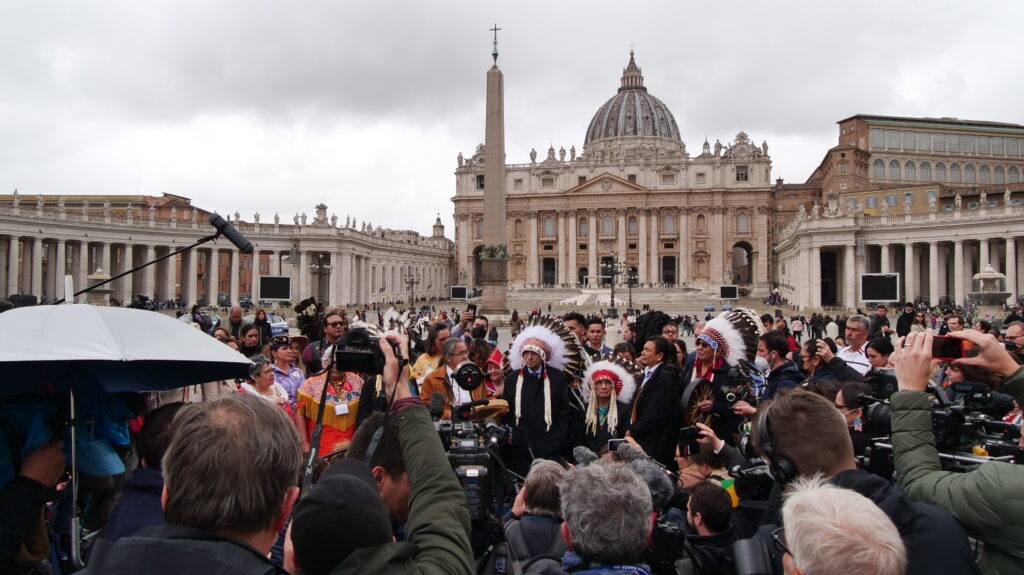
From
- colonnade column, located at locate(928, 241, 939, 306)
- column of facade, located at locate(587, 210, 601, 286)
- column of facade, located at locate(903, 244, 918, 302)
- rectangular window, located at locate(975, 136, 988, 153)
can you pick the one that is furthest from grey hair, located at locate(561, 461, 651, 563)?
rectangular window, located at locate(975, 136, 988, 153)

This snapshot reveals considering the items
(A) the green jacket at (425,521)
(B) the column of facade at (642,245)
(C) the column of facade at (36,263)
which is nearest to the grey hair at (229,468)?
(A) the green jacket at (425,521)

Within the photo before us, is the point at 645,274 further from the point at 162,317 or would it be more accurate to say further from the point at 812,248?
the point at 162,317

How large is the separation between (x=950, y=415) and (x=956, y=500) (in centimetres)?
52

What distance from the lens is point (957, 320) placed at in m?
10.5

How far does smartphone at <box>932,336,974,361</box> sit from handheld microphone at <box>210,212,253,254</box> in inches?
202

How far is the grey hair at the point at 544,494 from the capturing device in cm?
318

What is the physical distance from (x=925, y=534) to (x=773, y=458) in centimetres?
54

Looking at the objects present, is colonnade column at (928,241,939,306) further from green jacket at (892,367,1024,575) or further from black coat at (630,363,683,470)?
green jacket at (892,367,1024,575)

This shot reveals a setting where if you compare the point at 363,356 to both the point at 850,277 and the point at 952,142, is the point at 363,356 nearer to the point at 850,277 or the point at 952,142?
the point at 850,277

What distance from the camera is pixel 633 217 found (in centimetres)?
7756

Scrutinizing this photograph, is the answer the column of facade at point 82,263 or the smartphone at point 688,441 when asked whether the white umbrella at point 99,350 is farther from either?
the column of facade at point 82,263

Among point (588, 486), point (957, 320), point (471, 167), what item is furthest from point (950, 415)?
point (471, 167)

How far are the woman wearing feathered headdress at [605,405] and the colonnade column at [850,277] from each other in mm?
42261

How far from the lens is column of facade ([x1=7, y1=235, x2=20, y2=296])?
123 ft
